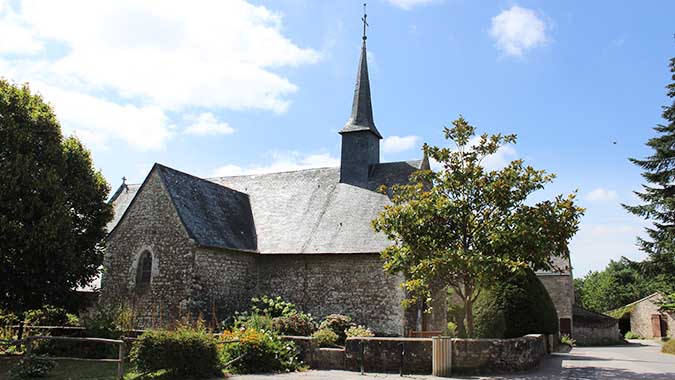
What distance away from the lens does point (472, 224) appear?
13.9m

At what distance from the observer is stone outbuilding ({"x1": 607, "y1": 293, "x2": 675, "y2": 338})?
38.3 metres

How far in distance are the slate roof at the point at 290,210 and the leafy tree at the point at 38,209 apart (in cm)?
341

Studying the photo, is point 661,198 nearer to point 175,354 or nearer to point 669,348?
point 669,348

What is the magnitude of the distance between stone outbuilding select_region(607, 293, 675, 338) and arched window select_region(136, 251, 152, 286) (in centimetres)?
3391

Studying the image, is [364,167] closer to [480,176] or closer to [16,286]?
[480,176]

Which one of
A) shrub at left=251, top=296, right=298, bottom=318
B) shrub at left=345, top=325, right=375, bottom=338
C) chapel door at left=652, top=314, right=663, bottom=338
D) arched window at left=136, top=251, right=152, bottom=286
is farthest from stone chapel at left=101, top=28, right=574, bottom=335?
chapel door at left=652, top=314, right=663, bottom=338

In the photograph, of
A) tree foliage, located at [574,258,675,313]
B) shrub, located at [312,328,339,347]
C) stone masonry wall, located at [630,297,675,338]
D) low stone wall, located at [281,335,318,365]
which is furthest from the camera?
tree foliage, located at [574,258,675,313]

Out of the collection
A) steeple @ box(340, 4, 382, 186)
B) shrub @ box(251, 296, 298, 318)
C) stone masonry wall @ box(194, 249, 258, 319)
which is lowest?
shrub @ box(251, 296, 298, 318)

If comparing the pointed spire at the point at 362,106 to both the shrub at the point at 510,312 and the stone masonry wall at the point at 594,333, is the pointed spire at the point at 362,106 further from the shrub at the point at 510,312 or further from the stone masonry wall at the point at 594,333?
the stone masonry wall at the point at 594,333

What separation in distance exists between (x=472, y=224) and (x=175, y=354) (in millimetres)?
7936

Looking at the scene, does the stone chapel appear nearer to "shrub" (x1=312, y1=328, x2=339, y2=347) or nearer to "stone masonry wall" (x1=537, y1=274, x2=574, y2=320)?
"shrub" (x1=312, y1=328, x2=339, y2=347)

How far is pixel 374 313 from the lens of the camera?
1891 centimetres

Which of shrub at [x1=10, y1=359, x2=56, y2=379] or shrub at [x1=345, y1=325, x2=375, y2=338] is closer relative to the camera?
shrub at [x1=10, y1=359, x2=56, y2=379]

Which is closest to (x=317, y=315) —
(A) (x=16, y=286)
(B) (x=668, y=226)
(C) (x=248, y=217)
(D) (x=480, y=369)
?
(C) (x=248, y=217)
